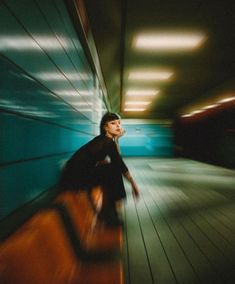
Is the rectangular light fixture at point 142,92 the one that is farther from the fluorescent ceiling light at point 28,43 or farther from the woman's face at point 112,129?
the fluorescent ceiling light at point 28,43

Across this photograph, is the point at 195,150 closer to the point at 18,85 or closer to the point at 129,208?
the point at 129,208

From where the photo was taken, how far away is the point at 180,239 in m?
2.61

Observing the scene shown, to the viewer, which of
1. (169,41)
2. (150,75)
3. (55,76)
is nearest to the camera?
(55,76)

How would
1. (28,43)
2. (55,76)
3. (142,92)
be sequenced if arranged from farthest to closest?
(142,92) < (55,76) < (28,43)

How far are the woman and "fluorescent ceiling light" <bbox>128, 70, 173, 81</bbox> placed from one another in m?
5.10

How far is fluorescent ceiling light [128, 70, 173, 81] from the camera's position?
24.3 ft

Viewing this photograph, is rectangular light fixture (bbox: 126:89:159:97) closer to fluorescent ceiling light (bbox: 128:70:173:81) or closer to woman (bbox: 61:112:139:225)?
fluorescent ceiling light (bbox: 128:70:173:81)

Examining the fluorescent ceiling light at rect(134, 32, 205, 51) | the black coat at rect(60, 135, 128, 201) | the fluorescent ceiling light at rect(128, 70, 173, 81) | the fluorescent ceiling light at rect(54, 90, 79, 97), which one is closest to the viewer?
the black coat at rect(60, 135, 128, 201)

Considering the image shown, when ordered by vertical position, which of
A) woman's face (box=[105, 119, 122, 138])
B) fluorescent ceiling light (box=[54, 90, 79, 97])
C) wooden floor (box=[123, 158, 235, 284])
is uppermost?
fluorescent ceiling light (box=[54, 90, 79, 97])

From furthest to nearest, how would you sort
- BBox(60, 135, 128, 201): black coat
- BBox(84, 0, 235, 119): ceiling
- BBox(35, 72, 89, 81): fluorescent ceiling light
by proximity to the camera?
BBox(84, 0, 235, 119): ceiling, BBox(60, 135, 128, 201): black coat, BBox(35, 72, 89, 81): fluorescent ceiling light

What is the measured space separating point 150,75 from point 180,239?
608 cm

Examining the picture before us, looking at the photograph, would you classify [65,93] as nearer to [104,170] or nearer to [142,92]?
[104,170]

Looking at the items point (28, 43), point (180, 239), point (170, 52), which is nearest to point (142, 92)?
point (170, 52)

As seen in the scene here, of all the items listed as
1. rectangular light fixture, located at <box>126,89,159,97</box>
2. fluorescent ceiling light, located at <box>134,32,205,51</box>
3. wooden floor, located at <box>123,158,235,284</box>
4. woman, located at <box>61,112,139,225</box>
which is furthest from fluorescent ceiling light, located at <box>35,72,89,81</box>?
rectangular light fixture, located at <box>126,89,159,97</box>
